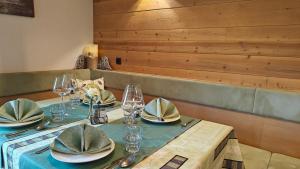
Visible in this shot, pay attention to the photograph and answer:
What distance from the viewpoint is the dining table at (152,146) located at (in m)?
0.92

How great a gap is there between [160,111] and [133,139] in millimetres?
368

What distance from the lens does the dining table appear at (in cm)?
92

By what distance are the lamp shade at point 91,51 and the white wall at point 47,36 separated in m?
0.12

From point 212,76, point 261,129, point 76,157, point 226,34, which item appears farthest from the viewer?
point 212,76

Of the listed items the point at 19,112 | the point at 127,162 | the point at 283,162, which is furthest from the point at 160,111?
the point at 283,162

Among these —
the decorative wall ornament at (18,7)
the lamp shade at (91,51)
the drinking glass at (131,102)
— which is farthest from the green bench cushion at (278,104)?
the decorative wall ornament at (18,7)

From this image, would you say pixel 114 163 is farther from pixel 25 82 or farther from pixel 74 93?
pixel 25 82

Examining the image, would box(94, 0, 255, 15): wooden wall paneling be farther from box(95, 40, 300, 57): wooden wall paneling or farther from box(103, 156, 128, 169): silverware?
box(103, 156, 128, 169): silverware

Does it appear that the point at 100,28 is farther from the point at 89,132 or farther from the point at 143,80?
the point at 89,132

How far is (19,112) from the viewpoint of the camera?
4.30 feet

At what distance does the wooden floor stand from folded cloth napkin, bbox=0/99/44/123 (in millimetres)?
1333

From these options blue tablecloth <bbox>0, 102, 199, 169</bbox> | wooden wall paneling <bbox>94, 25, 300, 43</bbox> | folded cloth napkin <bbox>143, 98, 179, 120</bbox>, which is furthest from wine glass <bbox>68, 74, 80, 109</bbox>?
wooden wall paneling <bbox>94, 25, 300, 43</bbox>

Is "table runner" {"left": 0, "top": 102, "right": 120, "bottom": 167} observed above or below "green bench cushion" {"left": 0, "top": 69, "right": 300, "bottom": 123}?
below

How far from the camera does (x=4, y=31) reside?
7.52ft
